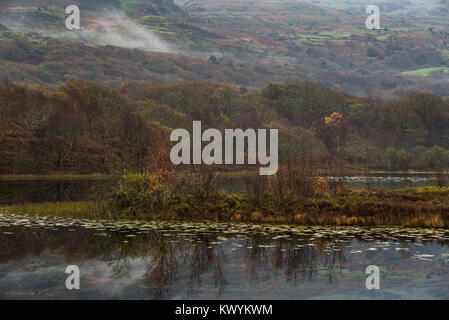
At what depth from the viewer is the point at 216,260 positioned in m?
17.9

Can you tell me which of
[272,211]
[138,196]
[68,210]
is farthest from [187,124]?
[272,211]

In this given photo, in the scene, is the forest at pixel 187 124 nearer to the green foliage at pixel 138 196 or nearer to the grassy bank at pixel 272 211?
the green foliage at pixel 138 196

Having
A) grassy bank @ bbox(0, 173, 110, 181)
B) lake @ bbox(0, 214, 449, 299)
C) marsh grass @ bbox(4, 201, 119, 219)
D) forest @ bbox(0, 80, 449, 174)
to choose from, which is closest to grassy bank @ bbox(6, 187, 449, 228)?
marsh grass @ bbox(4, 201, 119, 219)

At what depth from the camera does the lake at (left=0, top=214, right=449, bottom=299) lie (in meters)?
14.5

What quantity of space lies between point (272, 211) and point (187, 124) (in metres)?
109

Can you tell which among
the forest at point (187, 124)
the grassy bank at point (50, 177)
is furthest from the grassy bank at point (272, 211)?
the grassy bank at point (50, 177)

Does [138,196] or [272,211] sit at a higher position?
[138,196]

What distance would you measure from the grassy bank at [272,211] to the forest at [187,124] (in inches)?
121

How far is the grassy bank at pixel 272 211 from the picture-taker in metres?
26.4

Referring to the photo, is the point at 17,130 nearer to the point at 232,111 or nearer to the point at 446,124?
the point at 232,111

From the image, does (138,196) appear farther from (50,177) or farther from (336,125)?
(336,125)

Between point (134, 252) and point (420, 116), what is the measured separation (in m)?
152
